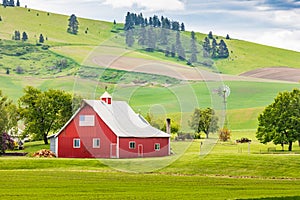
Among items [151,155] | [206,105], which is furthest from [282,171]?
[151,155]

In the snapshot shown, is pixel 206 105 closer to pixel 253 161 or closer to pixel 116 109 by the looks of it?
pixel 253 161

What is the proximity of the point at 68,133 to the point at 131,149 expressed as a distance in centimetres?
820

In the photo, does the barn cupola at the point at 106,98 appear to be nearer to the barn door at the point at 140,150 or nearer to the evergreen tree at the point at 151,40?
the barn door at the point at 140,150

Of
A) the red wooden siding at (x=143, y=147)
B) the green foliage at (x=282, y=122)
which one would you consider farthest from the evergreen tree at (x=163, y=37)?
the green foliage at (x=282, y=122)

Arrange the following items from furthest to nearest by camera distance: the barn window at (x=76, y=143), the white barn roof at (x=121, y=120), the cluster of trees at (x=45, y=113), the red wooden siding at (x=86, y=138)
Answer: the cluster of trees at (x=45, y=113), the barn window at (x=76, y=143), the red wooden siding at (x=86, y=138), the white barn roof at (x=121, y=120)

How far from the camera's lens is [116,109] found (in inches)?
2749

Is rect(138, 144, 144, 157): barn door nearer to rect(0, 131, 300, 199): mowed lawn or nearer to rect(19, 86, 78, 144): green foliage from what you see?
rect(0, 131, 300, 199): mowed lawn

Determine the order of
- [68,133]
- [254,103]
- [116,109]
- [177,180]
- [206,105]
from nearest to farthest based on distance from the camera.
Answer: [177,180], [206,105], [116,109], [68,133], [254,103]

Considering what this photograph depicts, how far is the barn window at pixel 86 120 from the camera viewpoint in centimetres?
7325

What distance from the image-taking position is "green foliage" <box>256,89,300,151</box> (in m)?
83.7

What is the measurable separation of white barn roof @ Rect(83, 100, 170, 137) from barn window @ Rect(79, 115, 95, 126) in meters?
1.40

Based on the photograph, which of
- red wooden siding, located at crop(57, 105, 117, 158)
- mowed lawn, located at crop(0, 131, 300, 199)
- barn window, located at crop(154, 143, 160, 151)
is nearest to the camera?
mowed lawn, located at crop(0, 131, 300, 199)

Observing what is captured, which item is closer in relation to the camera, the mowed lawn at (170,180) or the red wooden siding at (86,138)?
the mowed lawn at (170,180)

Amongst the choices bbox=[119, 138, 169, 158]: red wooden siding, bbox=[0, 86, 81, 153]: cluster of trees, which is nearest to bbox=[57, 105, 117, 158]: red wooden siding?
bbox=[119, 138, 169, 158]: red wooden siding
